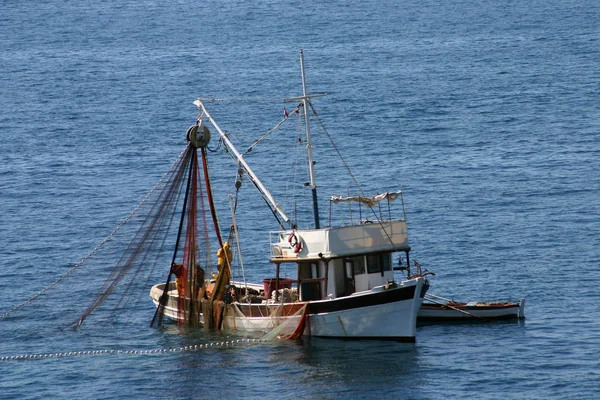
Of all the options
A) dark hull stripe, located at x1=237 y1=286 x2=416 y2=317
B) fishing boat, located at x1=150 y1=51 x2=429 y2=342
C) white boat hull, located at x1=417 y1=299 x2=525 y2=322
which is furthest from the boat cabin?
white boat hull, located at x1=417 y1=299 x2=525 y2=322

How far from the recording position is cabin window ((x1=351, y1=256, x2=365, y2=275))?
7244 cm

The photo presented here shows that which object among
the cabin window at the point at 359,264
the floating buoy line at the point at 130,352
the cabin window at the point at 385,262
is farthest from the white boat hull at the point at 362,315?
the cabin window at the point at 385,262

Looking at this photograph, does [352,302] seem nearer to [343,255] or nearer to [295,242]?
[343,255]

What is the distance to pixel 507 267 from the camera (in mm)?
88625

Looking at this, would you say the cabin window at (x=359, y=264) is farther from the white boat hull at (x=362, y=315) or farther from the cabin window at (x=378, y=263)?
the white boat hull at (x=362, y=315)

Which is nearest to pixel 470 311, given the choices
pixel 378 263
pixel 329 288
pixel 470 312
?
pixel 470 312

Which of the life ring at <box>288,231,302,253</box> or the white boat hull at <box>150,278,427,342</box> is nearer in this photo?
the white boat hull at <box>150,278,427,342</box>

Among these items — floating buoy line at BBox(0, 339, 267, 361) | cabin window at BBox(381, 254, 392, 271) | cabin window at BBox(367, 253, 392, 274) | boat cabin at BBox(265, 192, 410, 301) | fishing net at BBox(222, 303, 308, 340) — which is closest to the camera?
boat cabin at BBox(265, 192, 410, 301)

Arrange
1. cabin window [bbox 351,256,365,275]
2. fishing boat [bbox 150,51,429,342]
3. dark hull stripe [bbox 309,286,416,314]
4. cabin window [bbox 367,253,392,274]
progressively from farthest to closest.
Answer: cabin window [bbox 367,253,392,274] < cabin window [bbox 351,256,365,275] < fishing boat [bbox 150,51,429,342] < dark hull stripe [bbox 309,286,416,314]

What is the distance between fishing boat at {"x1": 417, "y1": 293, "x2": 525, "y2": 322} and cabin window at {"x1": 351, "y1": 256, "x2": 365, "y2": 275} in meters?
6.18

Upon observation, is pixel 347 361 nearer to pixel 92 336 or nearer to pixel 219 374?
pixel 219 374

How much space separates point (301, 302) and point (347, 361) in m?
5.69

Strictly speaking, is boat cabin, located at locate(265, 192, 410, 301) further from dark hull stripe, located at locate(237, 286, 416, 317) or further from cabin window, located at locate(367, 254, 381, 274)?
dark hull stripe, located at locate(237, 286, 416, 317)

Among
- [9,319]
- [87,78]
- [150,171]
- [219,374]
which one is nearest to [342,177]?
[150,171]
